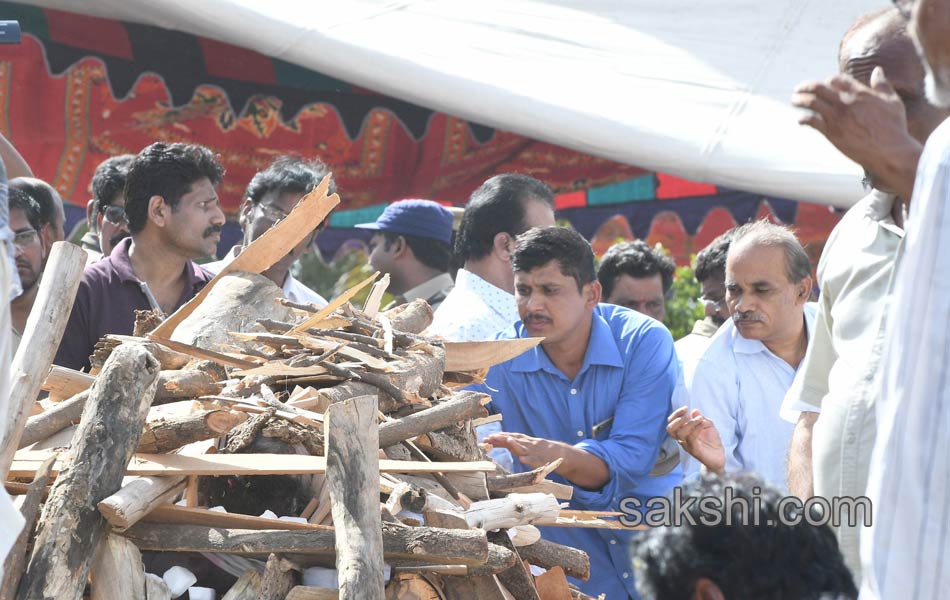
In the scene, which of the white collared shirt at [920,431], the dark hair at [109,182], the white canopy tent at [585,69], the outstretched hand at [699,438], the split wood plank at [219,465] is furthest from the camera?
the white canopy tent at [585,69]

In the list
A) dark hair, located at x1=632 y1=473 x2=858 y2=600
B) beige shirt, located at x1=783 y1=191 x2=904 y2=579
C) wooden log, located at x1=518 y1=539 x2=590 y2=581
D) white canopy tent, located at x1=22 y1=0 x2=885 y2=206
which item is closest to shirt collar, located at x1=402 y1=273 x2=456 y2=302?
white canopy tent, located at x1=22 y1=0 x2=885 y2=206

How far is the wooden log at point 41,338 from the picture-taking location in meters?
2.97

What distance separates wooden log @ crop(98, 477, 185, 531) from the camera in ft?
8.86

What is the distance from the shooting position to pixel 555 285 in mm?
4609

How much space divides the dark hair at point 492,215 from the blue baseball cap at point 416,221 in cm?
79

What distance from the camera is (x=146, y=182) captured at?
4.67 meters

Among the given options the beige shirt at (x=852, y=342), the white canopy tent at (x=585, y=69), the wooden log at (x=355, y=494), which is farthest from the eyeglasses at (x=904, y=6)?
Answer: the white canopy tent at (x=585, y=69)

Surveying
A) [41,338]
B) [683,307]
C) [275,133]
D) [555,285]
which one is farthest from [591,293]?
[275,133]

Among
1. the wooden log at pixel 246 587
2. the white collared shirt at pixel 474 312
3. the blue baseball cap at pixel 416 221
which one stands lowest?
the wooden log at pixel 246 587

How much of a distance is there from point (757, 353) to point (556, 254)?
0.83 m

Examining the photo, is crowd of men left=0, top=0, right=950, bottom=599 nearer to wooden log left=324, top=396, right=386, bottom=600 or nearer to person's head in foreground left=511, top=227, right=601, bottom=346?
person's head in foreground left=511, top=227, right=601, bottom=346

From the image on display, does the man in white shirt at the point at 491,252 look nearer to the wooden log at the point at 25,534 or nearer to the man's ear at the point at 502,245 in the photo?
the man's ear at the point at 502,245

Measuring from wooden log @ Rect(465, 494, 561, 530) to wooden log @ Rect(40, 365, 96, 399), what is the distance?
1.21m

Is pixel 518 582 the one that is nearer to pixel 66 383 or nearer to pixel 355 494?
pixel 355 494
